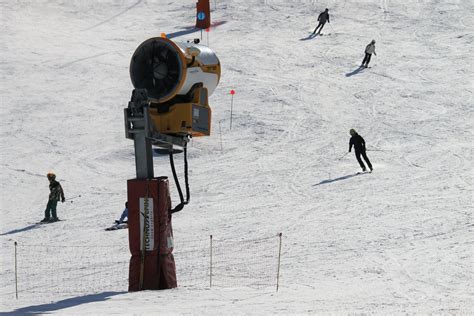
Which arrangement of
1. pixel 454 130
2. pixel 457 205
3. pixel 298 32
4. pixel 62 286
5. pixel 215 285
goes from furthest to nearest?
pixel 298 32 → pixel 454 130 → pixel 457 205 → pixel 62 286 → pixel 215 285

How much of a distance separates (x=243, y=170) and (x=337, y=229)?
6793mm

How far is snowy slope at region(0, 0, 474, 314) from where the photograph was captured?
13.3 meters

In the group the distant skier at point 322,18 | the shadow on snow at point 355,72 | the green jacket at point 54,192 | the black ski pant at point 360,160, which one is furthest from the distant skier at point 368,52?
the green jacket at point 54,192

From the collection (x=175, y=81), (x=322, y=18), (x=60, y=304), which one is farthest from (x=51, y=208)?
(x=322, y=18)

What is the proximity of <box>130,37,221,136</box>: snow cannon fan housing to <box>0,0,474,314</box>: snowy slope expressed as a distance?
2.44 m

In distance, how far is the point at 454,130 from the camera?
2692 cm

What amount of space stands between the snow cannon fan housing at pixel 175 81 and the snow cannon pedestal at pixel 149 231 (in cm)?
87

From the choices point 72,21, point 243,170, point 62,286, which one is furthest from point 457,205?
point 72,21

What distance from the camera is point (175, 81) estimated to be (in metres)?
12.3

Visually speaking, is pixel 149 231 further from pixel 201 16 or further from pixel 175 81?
pixel 201 16

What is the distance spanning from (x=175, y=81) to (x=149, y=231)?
214 centimetres

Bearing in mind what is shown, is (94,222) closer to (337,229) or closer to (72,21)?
(337,229)

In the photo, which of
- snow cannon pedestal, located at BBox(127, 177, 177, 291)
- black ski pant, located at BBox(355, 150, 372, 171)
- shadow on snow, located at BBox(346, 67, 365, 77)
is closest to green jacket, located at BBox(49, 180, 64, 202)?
black ski pant, located at BBox(355, 150, 372, 171)

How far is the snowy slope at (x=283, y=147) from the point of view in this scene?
13.3m
